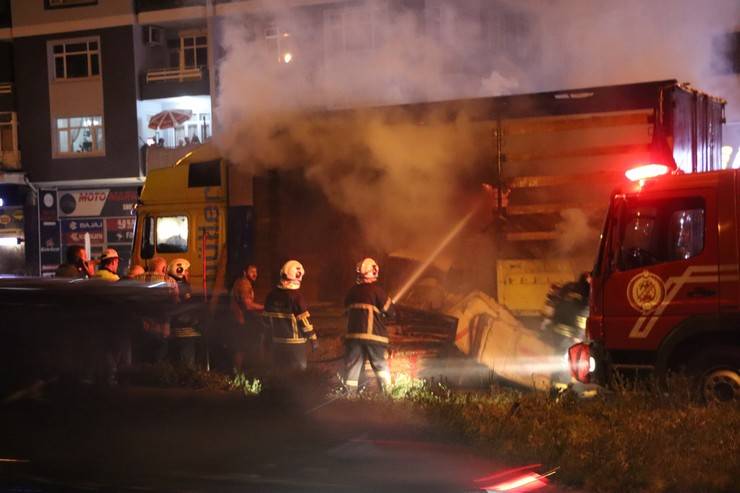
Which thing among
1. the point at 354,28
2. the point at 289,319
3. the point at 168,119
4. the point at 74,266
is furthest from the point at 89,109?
the point at 289,319

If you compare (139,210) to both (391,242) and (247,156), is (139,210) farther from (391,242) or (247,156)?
(391,242)

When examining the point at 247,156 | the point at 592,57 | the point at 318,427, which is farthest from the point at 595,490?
the point at 592,57

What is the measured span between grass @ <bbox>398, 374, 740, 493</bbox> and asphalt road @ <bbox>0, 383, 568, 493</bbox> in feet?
1.18

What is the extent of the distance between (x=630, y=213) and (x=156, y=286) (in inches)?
152

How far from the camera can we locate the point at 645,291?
6555mm

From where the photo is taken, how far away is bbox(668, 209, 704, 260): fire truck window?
6.54 metres

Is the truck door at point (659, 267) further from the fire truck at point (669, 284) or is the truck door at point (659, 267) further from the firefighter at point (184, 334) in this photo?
the firefighter at point (184, 334)

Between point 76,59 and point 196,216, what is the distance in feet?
62.1

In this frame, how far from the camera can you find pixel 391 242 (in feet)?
29.9

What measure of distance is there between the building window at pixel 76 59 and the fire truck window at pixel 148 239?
17.8 meters

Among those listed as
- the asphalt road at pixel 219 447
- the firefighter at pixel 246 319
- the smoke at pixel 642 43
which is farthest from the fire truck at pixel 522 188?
the asphalt road at pixel 219 447

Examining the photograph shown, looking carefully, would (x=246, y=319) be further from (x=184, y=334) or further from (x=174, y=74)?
(x=174, y=74)

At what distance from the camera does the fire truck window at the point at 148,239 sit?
10.6 meters

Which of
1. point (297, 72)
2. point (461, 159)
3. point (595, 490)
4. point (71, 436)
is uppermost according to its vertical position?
point (297, 72)
